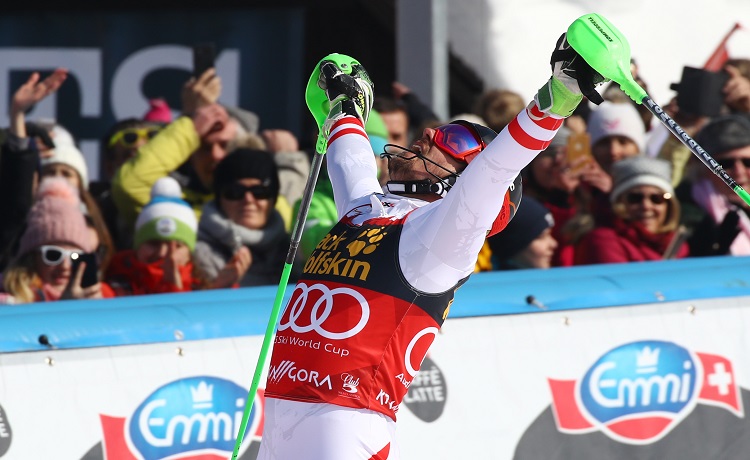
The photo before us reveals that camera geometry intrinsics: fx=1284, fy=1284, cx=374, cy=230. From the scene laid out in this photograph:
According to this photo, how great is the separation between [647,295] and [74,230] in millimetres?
2279

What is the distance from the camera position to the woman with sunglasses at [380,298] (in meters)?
3.19

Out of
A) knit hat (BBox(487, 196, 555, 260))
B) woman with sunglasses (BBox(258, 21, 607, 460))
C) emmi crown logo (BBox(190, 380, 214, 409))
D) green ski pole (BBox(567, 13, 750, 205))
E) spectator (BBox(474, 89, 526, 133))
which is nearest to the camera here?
green ski pole (BBox(567, 13, 750, 205))

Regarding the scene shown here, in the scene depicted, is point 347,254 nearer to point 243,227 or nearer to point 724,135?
point 243,227

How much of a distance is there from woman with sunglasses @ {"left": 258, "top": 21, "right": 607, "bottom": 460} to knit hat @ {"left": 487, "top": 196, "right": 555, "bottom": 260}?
1954 mm

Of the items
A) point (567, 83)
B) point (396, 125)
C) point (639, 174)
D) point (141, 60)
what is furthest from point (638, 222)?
point (141, 60)

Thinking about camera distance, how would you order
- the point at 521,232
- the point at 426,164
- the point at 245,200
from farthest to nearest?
1. the point at 245,200
2. the point at 521,232
3. the point at 426,164

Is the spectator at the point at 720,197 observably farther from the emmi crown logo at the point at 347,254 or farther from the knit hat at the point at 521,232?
the emmi crown logo at the point at 347,254

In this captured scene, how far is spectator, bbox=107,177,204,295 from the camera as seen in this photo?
5238mm

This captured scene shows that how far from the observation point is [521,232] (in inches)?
218

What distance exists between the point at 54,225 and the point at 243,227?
2.72 feet

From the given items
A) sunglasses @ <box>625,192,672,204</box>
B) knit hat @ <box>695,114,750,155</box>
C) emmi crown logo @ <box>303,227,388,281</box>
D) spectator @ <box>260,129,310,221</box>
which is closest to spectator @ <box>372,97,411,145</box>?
A: spectator @ <box>260,129,310,221</box>

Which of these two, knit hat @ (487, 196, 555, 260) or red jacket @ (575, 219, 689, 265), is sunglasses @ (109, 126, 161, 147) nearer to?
knit hat @ (487, 196, 555, 260)

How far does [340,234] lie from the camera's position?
11.7ft

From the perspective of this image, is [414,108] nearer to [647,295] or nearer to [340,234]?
[647,295]
